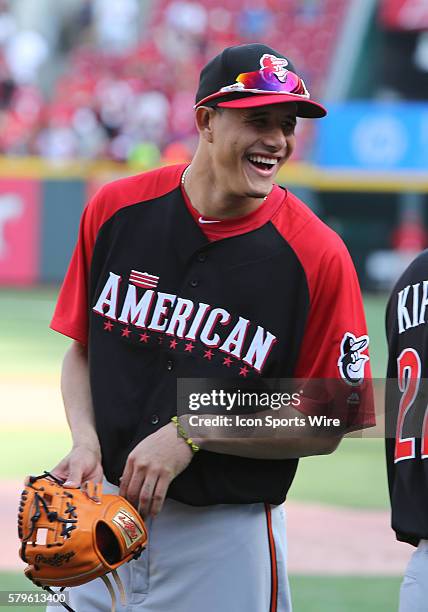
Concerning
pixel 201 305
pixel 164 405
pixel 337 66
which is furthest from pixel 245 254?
pixel 337 66

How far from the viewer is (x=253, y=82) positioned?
9.20 feet

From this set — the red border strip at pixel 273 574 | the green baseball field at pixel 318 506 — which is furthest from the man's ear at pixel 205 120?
the green baseball field at pixel 318 506

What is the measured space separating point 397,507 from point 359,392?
30 cm

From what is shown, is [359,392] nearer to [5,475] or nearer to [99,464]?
[99,464]

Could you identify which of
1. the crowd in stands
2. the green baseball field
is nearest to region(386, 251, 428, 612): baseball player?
the green baseball field

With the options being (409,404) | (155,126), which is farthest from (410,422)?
(155,126)

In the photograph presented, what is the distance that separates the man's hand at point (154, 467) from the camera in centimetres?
278

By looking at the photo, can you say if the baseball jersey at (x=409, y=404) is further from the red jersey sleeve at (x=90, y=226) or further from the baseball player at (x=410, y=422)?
the red jersey sleeve at (x=90, y=226)

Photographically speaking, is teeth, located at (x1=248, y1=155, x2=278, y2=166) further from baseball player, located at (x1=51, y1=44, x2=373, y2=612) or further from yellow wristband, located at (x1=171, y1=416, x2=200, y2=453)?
yellow wristband, located at (x1=171, y1=416, x2=200, y2=453)

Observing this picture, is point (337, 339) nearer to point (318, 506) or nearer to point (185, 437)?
point (185, 437)

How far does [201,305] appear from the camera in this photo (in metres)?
2.91

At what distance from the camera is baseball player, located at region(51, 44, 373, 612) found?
2826mm

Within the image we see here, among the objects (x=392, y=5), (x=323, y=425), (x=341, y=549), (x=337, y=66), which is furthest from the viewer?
(x=337, y=66)

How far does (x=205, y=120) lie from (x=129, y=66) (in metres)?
19.8
